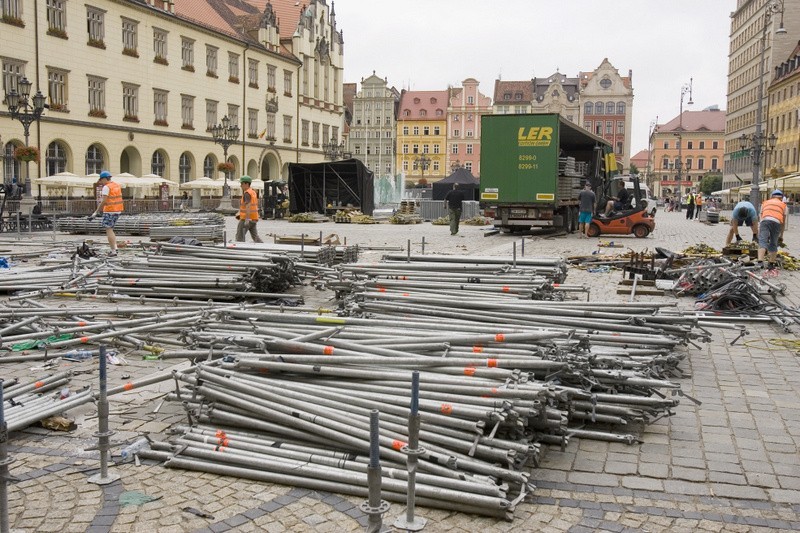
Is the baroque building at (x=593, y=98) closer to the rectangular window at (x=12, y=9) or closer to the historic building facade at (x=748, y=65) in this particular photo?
the historic building facade at (x=748, y=65)

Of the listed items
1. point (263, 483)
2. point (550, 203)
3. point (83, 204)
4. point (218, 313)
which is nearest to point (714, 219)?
point (550, 203)

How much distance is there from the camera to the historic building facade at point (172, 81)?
137ft

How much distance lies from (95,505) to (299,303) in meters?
7.20

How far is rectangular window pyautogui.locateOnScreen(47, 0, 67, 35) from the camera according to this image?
137ft

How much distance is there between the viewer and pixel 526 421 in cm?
518

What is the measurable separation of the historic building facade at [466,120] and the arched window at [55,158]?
78.5 metres

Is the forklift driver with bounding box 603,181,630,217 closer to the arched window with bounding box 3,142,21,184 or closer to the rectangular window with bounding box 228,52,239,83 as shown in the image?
the arched window with bounding box 3,142,21,184

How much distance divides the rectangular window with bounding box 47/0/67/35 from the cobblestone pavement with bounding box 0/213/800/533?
40440 millimetres

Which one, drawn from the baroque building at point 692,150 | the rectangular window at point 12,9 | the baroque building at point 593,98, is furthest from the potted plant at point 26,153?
the baroque building at point 692,150

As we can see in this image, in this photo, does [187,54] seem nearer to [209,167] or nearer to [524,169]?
[209,167]

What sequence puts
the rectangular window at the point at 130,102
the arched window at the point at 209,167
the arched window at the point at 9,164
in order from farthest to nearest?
1. the arched window at the point at 209,167
2. the rectangular window at the point at 130,102
3. the arched window at the point at 9,164

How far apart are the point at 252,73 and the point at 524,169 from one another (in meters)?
41.7

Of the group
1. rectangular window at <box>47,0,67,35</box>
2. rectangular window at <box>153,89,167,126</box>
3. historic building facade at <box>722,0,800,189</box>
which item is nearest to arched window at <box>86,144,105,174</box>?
rectangular window at <box>153,89,167,126</box>

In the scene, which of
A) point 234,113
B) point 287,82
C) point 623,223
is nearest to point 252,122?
point 234,113
